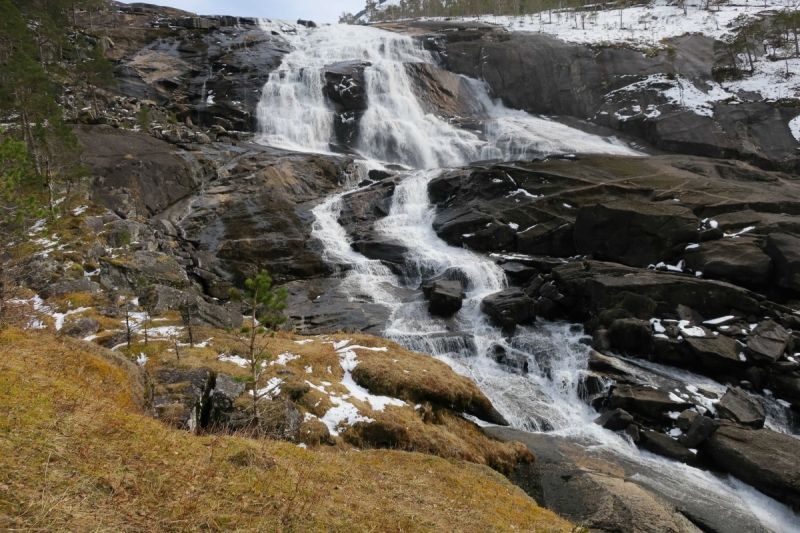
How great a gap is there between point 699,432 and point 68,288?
2348 centimetres

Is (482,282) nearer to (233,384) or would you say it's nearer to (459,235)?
(459,235)

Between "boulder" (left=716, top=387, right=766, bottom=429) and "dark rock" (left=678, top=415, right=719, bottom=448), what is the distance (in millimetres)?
1498

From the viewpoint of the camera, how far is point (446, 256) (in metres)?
29.2

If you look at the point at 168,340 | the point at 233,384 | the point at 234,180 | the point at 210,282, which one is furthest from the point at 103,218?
the point at 233,384

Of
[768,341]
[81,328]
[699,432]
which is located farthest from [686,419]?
[81,328]

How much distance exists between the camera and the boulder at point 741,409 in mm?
14992

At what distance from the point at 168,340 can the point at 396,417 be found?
7807 millimetres

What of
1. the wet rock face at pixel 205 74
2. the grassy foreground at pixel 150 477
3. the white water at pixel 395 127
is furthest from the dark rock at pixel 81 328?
the wet rock face at pixel 205 74

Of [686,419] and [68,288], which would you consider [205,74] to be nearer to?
[68,288]

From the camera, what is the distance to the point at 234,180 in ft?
117

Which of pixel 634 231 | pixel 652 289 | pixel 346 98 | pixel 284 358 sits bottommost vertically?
pixel 652 289

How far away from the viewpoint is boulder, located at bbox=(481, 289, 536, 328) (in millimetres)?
22406

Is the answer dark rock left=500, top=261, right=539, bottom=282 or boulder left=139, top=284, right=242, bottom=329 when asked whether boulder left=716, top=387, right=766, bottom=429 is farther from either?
boulder left=139, top=284, right=242, bottom=329

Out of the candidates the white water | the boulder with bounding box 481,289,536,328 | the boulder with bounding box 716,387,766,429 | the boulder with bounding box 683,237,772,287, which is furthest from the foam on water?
the white water
